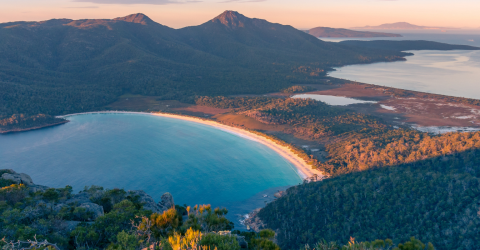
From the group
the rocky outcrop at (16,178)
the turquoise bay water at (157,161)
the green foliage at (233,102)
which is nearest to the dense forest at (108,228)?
the rocky outcrop at (16,178)

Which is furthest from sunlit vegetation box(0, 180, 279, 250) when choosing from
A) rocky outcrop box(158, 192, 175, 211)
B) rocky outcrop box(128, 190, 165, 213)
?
rocky outcrop box(158, 192, 175, 211)

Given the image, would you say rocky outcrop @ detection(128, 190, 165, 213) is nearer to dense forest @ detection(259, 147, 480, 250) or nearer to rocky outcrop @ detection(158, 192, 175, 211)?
rocky outcrop @ detection(158, 192, 175, 211)

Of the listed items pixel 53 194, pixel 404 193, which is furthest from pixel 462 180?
pixel 53 194

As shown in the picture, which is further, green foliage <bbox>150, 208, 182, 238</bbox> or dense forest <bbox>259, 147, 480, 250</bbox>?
dense forest <bbox>259, 147, 480, 250</bbox>

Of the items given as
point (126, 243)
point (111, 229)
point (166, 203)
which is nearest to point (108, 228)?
point (111, 229)

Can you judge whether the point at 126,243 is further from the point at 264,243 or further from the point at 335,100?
the point at 335,100

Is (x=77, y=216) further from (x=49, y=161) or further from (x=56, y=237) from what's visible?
(x=49, y=161)
